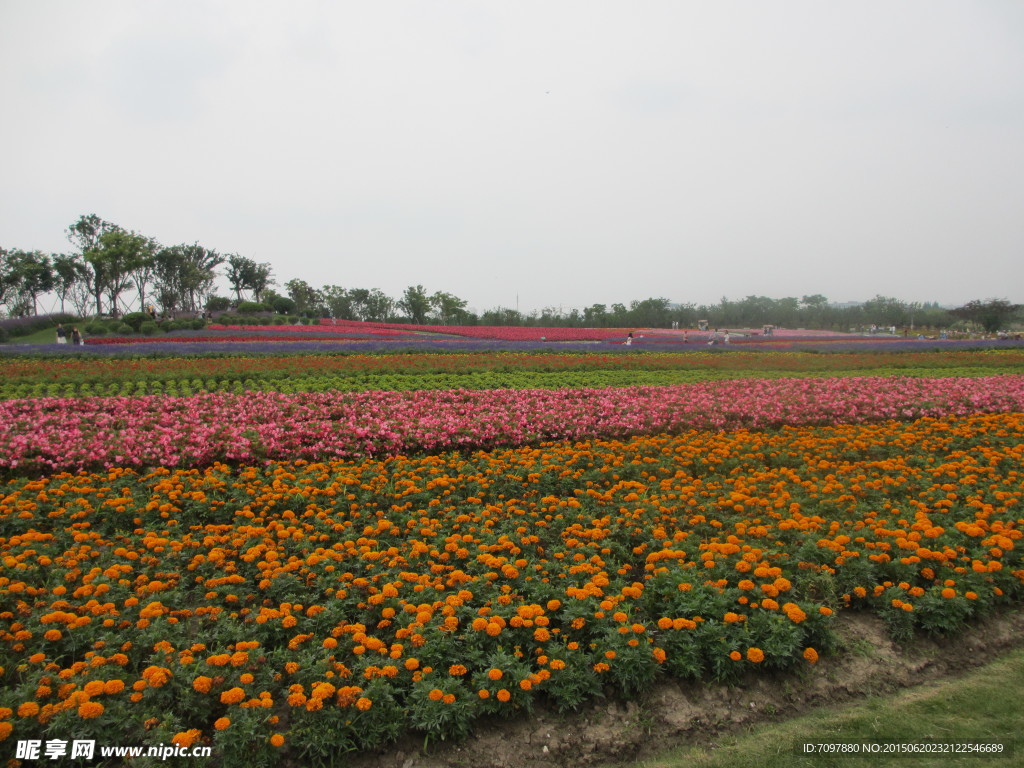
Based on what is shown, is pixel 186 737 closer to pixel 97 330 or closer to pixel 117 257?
pixel 97 330

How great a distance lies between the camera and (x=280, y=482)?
5.22 meters

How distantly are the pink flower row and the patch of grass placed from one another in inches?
193

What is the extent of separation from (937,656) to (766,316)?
6229 cm

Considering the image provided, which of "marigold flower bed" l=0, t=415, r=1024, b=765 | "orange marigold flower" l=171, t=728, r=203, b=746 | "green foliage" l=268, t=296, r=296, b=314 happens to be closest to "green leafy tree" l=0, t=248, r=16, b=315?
"green foliage" l=268, t=296, r=296, b=314

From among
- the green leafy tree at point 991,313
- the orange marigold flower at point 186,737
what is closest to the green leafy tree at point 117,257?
the orange marigold flower at point 186,737

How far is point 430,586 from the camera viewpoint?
11.4 ft

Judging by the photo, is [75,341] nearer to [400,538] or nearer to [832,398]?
[400,538]

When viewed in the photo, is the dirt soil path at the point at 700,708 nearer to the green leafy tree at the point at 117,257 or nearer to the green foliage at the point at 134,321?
the green foliage at the point at 134,321

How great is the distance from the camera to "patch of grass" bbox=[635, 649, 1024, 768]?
8.73ft

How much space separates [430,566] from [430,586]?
1.33 feet

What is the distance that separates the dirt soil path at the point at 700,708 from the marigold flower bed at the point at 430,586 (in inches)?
4.2

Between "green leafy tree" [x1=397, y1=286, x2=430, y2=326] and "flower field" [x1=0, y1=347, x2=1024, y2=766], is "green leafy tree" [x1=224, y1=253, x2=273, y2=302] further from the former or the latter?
"flower field" [x1=0, y1=347, x2=1024, y2=766]

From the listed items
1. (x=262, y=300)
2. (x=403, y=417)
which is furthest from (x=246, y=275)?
(x=403, y=417)

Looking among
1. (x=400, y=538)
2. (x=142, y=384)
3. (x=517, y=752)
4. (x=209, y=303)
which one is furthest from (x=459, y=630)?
(x=209, y=303)
